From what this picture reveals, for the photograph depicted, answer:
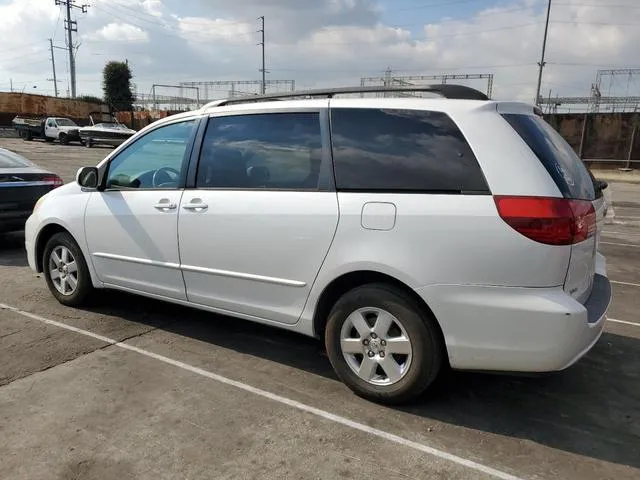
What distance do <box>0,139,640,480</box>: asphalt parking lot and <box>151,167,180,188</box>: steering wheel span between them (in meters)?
1.28

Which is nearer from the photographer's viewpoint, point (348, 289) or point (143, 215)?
point (348, 289)

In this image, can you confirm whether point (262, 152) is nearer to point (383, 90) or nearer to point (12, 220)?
point (383, 90)

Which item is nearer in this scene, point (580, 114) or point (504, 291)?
point (504, 291)

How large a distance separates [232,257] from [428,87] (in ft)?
5.81

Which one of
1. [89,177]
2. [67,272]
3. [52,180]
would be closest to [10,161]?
[52,180]

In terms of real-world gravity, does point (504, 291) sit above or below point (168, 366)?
above

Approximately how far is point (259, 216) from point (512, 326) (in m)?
1.77

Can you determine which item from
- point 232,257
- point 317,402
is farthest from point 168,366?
point 317,402

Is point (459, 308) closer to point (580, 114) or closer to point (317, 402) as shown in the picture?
point (317, 402)

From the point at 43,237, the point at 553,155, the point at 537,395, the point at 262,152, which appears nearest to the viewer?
the point at 553,155

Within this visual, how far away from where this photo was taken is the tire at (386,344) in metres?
3.24

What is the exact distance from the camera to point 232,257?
396cm

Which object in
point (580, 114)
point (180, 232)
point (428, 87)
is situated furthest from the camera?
point (580, 114)

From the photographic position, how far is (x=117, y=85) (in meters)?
57.4
